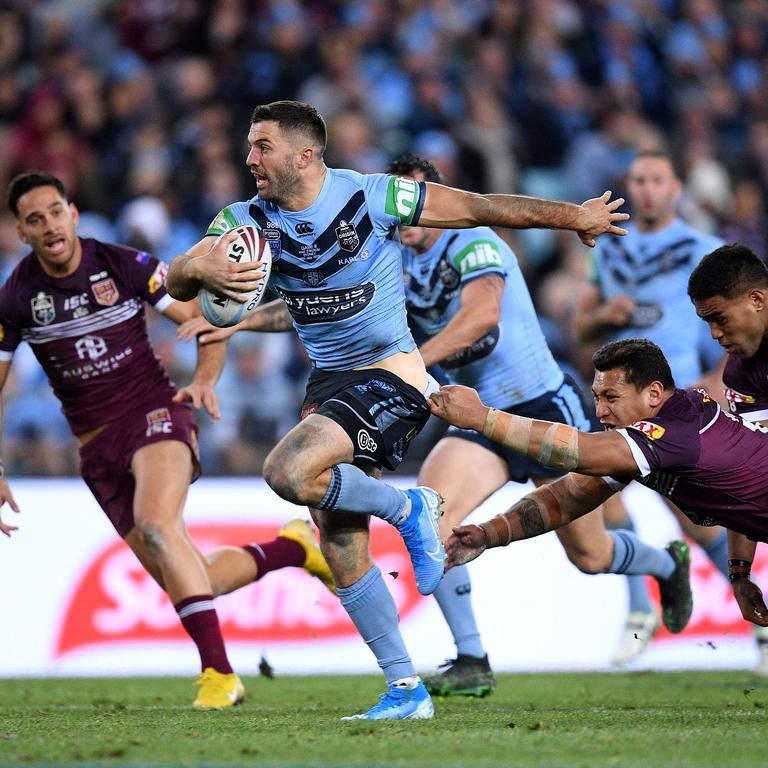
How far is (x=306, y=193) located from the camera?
6043 mm

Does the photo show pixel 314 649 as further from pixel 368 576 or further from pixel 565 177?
pixel 565 177

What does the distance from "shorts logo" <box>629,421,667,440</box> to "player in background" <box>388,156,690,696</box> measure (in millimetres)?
1966

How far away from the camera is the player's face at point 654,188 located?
9.12 m

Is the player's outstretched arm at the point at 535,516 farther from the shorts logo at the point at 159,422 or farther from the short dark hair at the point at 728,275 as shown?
the shorts logo at the point at 159,422

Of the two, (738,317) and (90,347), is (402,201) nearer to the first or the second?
(738,317)

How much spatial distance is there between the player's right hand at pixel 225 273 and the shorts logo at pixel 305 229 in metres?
0.48

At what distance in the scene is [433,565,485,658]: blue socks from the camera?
25.4 ft

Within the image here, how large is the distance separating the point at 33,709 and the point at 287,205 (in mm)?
3034

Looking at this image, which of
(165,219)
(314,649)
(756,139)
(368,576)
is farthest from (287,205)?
(756,139)

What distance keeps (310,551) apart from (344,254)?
2.83 metres

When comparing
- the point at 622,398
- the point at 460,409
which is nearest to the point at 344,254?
the point at 460,409

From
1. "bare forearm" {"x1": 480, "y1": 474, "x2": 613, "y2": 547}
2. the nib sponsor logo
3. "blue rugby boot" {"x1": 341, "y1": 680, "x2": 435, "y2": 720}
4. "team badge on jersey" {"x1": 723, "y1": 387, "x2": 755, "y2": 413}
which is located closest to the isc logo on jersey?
"bare forearm" {"x1": 480, "y1": 474, "x2": 613, "y2": 547}

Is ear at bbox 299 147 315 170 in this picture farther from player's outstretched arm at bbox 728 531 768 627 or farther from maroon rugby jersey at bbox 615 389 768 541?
player's outstretched arm at bbox 728 531 768 627

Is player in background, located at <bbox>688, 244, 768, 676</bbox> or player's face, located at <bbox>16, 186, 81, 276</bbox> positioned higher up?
player's face, located at <bbox>16, 186, 81, 276</bbox>
